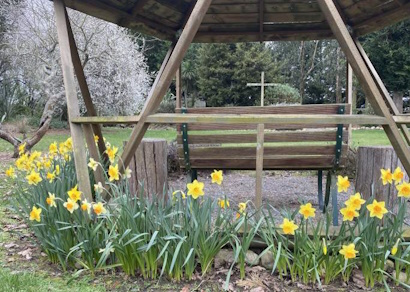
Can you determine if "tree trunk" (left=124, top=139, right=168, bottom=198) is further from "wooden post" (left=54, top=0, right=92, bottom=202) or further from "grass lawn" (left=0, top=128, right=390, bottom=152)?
"grass lawn" (left=0, top=128, right=390, bottom=152)

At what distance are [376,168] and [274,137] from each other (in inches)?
41.6

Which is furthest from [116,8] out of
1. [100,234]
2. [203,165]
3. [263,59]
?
[263,59]

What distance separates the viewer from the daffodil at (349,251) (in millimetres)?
2203

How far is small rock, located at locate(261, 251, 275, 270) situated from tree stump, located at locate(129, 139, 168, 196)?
1.33 metres

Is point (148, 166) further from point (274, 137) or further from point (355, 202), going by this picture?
point (355, 202)

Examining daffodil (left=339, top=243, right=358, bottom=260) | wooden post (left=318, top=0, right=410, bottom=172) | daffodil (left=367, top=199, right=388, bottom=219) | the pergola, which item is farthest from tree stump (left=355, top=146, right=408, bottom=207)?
daffodil (left=339, top=243, right=358, bottom=260)

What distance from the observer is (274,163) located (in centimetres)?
414

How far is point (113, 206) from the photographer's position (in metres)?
2.75

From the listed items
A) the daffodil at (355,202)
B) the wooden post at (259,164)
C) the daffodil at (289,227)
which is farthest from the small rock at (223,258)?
the daffodil at (355,202)

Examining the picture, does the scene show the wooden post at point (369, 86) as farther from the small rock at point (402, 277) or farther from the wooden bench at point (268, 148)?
the wooden bench at point (268, 148)

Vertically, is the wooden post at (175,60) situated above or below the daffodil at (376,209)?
above

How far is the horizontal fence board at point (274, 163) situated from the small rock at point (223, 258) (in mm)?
1610

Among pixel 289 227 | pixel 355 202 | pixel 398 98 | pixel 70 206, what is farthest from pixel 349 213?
pixel 398 98

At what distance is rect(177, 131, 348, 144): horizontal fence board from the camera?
3904mm
